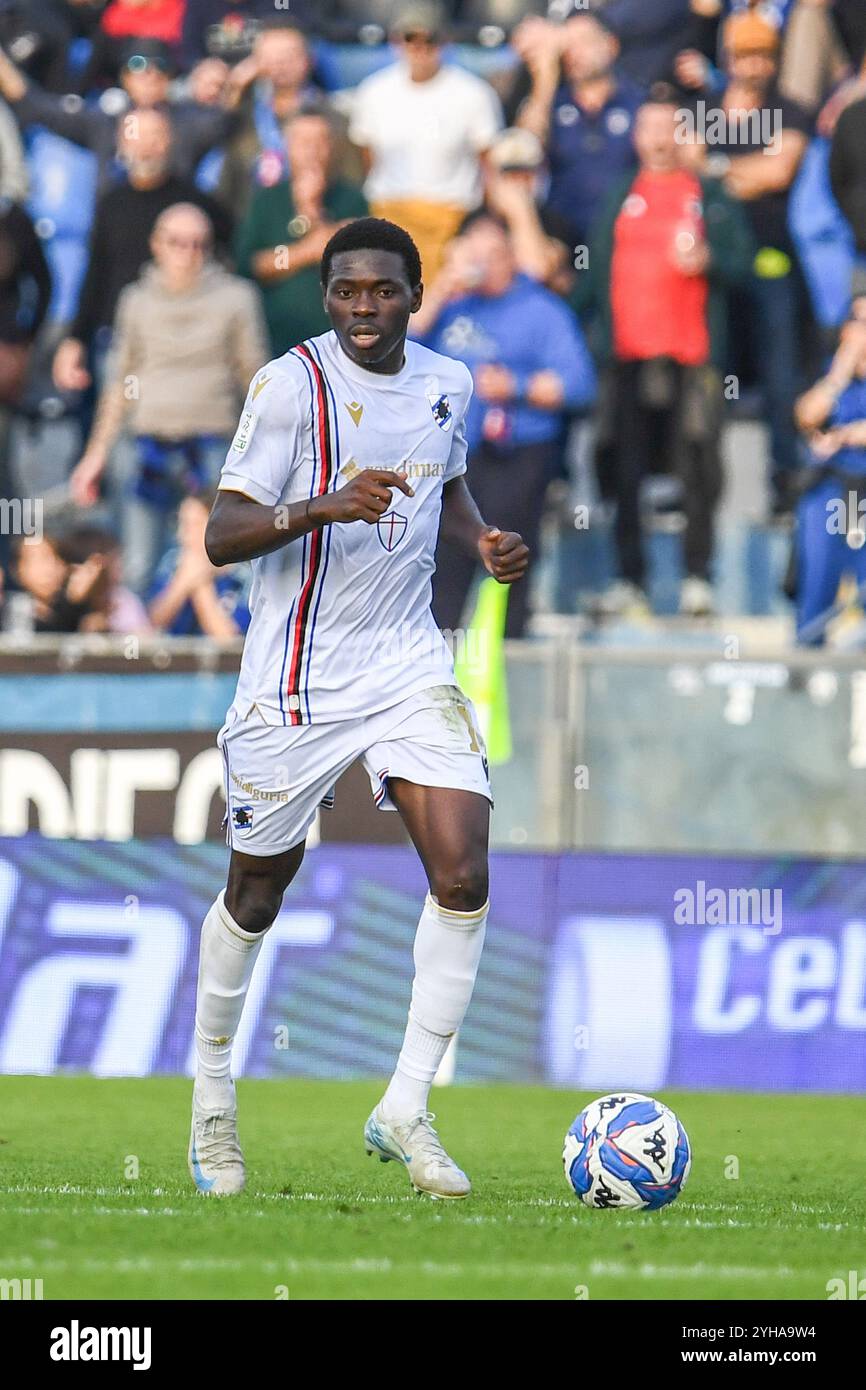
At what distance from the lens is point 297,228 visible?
13070 mm

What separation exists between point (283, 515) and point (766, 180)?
7.75 metres

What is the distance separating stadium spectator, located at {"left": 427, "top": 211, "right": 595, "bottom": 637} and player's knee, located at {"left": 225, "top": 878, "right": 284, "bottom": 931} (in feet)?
19.8

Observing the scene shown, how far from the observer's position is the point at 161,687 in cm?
1159

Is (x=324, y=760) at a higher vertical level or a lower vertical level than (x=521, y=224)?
lower

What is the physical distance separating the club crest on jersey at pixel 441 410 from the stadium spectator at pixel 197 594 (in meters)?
5.84

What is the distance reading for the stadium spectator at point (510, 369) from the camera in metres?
12.7

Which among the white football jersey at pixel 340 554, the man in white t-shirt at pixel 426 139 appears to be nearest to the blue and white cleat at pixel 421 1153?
the white football jersey at pixel 340 554

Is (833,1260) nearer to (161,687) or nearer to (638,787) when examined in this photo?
(638,787)

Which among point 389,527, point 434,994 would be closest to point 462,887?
point 434,994

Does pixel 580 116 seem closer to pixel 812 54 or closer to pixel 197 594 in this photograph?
pixel 812 54

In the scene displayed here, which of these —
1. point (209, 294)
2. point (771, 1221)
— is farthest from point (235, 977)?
point (209, 294)

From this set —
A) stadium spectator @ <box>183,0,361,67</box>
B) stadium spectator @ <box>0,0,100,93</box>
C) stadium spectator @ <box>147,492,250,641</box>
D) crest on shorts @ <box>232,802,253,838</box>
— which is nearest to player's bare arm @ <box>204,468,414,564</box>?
crest on shorts @ <box>232,802,253,838</box>

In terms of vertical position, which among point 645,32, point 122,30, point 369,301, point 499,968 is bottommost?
point 499,968
